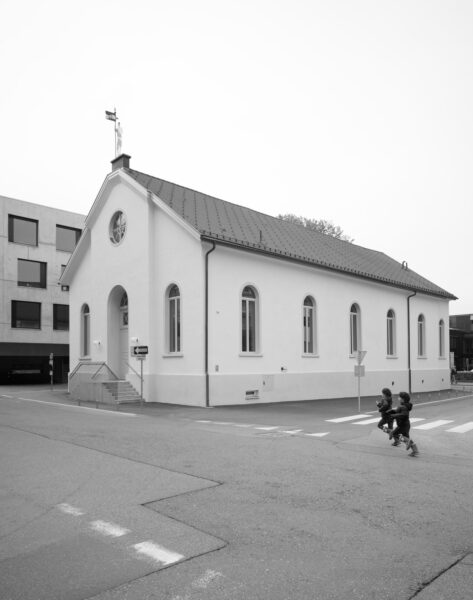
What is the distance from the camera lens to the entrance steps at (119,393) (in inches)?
845

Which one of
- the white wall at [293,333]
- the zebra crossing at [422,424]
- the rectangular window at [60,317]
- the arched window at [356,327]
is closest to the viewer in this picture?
the zebra crossing at [422,424]

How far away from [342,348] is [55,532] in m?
22.2

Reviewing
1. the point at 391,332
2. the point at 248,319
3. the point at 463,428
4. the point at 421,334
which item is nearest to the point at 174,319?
the point at 248,319

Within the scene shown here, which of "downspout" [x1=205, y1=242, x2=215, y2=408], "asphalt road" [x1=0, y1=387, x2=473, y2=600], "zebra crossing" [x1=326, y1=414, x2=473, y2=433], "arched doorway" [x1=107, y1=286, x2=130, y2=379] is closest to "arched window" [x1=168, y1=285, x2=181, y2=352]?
"downspout" [x1=205, y1=242, x2=215, y2=408]

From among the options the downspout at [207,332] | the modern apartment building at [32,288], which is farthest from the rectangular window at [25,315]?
the downspout at [207,332]

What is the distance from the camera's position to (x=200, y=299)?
20.3 m

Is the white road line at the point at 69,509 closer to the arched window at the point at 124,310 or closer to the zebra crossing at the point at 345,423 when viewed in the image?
the zebra crossing at the point at 345,423

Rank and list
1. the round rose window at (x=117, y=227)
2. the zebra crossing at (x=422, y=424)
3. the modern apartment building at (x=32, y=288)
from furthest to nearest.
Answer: the modern apartment building at (x=32, y=288) → the round rose window at (x=117, y=227) → the zebra crossing at (x=422, y=424)

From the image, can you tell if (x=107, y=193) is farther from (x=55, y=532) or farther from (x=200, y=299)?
(x=55, y=532)

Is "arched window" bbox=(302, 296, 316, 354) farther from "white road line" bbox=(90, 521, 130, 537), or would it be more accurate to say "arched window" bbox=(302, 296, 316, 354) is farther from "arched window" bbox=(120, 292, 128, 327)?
"white road line" bbox=(90, 521, 130, 537)

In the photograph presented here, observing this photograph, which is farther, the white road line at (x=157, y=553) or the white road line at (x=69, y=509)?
the white road line at (x=69, y=509)

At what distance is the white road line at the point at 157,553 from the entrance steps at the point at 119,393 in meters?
16.6

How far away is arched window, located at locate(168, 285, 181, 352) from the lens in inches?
849

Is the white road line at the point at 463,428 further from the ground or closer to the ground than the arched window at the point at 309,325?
closer to the ground
